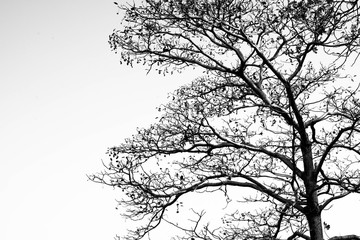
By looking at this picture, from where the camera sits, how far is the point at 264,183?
8.77m

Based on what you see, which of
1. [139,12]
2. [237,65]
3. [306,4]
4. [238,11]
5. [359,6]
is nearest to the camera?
[359,6]

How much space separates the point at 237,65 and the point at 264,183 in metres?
2.52

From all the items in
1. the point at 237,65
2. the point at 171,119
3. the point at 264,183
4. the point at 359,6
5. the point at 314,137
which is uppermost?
the point at 237,65

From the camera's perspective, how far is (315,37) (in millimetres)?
7355

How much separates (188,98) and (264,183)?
8.17 ft

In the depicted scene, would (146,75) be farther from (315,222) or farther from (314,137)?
(315,222)

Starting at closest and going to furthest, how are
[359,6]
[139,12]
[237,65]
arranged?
[359,6]
[139,12]
[237,65]

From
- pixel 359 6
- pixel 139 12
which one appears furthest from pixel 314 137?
pixel 359 6

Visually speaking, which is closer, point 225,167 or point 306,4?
point 306,4

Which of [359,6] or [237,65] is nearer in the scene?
[359,6]

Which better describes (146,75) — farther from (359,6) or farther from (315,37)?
(359,6)

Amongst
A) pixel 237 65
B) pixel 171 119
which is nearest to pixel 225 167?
pixel 171 119

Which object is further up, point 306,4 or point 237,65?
point 237,65

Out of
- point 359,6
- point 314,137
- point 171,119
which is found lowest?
point 359,6
